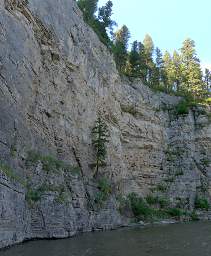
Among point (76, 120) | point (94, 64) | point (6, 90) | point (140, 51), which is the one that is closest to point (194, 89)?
point (140, 51)

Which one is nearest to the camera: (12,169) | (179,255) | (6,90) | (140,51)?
(179,255)

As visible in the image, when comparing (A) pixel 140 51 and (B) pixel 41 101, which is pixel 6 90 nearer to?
(B) pixel 41 101

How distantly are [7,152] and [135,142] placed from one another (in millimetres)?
30434

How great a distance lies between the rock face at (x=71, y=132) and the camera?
89.5 ft

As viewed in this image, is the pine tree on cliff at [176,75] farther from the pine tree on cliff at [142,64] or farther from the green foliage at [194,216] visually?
the green foliage at [194,216]

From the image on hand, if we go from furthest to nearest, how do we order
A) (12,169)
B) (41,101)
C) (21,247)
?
(41,101) < (12,169) < (21,247)

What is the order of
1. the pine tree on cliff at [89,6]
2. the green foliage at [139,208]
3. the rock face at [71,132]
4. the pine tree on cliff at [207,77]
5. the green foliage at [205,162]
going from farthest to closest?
the pine tree on cliff at [207,77], the pine tree on cliff at [89,6], the green foliage at [205,162], the green foliage at [139,208], the rock face at [71,132]

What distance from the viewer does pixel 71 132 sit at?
39562 millimetres

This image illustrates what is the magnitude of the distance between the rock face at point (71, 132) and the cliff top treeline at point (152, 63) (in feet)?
22.0

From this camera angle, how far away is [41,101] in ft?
117

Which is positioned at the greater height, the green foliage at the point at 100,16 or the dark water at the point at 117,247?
the green foliage at the point at 100,16

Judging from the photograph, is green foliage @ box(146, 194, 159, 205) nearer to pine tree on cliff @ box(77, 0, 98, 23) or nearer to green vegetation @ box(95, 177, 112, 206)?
green vegetation @ box(95, 177, 112, 206)

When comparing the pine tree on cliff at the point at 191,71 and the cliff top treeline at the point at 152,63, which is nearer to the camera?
the cliff top treeline at the point at 152,63

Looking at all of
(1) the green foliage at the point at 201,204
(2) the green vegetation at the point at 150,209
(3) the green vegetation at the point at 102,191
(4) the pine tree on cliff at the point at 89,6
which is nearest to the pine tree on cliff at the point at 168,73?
(4) the pine tree on cliff at the point at 89,6
